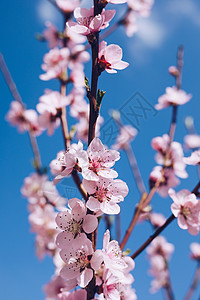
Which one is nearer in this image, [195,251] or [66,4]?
[66,4]

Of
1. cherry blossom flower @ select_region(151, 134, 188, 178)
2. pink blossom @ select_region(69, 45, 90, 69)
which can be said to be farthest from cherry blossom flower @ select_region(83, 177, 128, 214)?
pink blossom @ select_region(69, 45, 90, 69)

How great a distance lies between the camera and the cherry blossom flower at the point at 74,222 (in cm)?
95

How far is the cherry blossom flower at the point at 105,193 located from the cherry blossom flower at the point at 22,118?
2367mm

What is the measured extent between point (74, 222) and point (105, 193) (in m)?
0.16

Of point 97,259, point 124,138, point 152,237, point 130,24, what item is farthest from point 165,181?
point 130,24

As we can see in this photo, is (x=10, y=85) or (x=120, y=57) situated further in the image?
(x=10, y=85)

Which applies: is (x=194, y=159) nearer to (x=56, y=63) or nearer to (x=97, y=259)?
(x=97, y=259)

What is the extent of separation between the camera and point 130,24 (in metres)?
3.25

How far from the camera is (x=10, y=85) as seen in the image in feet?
8.86

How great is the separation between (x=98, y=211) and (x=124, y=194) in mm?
125

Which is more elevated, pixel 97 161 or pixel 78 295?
pixel 97 161

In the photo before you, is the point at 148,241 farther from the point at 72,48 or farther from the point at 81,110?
the point at 72,48

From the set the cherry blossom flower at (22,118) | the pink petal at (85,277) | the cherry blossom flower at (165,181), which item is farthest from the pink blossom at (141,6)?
the pink petal at (85,277)

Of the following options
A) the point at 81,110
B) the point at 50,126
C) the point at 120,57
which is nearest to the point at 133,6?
the point at 81,110
